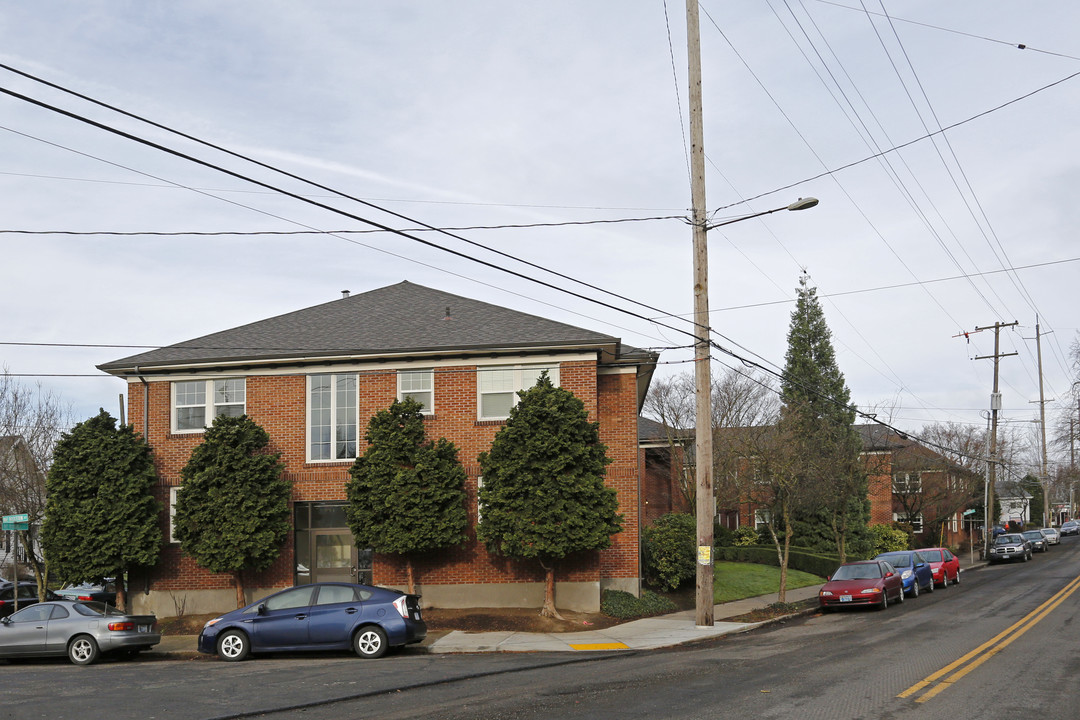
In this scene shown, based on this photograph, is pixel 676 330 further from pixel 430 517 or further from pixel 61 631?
pixel 61 631

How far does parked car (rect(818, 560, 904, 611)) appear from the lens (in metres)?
25.0

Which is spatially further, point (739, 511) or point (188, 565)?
point (739, 511)

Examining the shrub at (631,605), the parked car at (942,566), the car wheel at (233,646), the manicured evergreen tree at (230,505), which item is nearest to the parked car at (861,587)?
the shrub at (631,605)

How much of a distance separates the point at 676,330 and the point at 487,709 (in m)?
12.5

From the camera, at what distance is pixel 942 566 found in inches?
1320

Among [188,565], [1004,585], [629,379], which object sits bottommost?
[1004,585]

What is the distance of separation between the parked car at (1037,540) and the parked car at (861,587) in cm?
3728

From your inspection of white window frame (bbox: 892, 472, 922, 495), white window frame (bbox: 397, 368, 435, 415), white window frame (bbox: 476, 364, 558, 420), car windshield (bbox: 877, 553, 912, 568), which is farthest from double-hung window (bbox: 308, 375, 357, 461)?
white window frame (bbox: 892, 472, 922, 495)

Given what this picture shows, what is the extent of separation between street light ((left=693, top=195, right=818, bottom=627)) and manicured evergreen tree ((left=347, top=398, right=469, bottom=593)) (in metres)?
5.94

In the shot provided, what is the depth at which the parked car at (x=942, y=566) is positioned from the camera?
33.2 meters

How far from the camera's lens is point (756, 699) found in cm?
1127

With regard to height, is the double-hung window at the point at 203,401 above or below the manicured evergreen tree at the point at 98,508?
above

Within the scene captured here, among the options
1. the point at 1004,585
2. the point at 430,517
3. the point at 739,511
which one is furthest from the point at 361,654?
the point at 739,511

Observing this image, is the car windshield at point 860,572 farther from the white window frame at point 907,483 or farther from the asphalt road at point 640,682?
the white window frame at point 907,483
